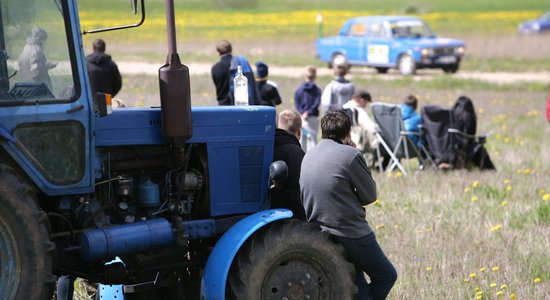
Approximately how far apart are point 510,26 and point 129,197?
160 feet

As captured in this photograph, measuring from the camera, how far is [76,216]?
235 inches

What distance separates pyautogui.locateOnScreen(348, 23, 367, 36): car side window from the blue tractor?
81.4ft

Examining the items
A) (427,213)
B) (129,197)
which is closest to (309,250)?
(129,197)

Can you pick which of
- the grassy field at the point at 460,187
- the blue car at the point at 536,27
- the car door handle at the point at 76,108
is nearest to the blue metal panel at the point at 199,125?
the car door handle at the point at 76,108

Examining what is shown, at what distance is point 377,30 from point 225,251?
82.7 ft

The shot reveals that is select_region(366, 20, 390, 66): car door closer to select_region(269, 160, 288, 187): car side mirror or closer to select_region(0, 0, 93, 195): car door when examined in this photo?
select_region(269, 160, 288, 187): car side mirror

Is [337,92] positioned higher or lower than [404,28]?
higher

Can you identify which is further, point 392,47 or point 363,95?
point 392,47

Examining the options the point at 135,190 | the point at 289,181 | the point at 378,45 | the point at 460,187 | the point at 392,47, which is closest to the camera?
the point at 135,190

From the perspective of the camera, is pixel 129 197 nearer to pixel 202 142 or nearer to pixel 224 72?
pixel 202 142

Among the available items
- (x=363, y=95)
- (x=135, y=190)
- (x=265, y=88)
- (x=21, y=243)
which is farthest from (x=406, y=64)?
(x=21, y=243)

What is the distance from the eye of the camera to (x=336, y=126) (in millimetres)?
6461

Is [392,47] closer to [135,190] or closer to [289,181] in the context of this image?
[289,181]

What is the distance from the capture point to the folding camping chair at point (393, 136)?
13.9 metres
